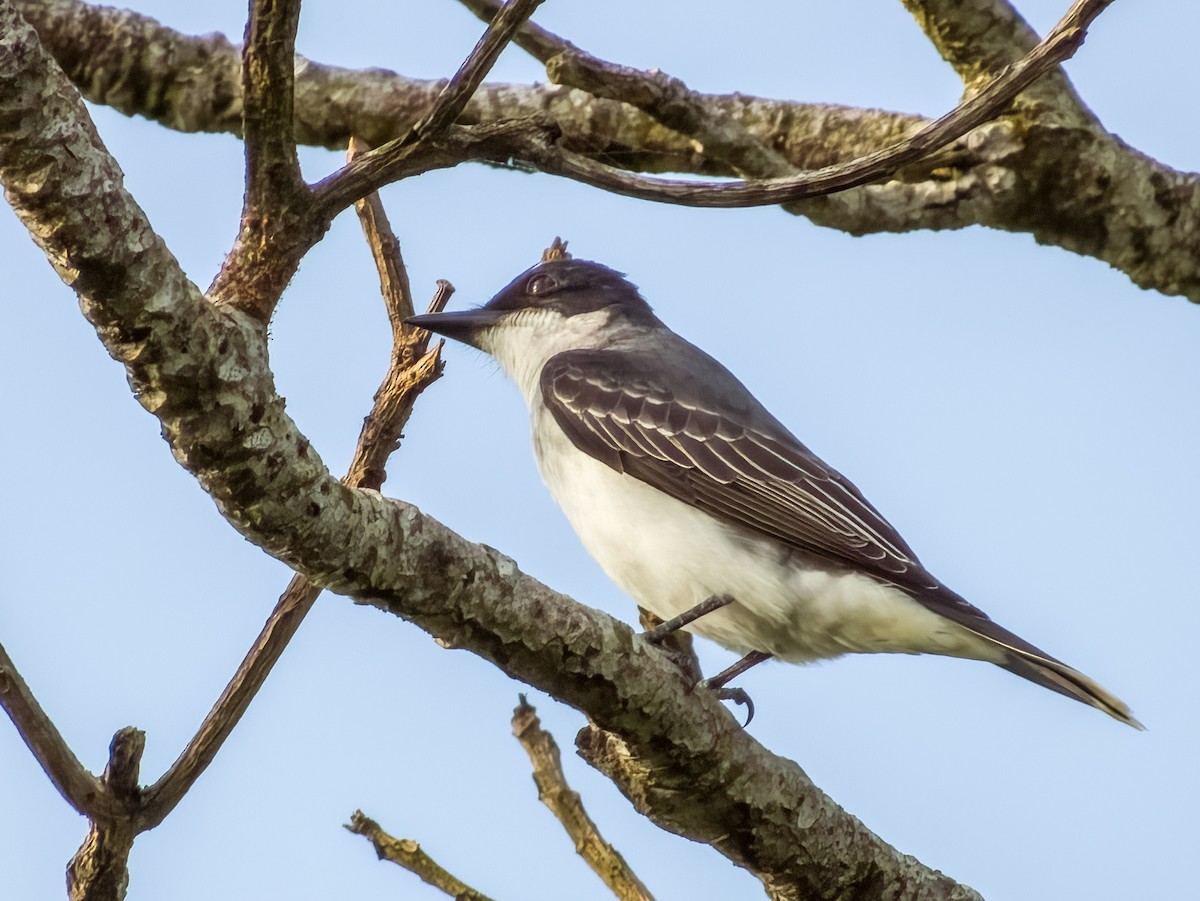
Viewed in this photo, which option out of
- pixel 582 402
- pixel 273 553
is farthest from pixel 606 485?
pixel 273 553

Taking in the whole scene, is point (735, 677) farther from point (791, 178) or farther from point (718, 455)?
point (791, 178)

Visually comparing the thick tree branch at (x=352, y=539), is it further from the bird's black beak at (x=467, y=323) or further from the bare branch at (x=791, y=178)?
the bird's black beak at (x=467, y=323)

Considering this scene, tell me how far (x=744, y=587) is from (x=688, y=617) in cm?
30

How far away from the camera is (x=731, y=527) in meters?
6.49

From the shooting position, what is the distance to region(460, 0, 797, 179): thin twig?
5.68m

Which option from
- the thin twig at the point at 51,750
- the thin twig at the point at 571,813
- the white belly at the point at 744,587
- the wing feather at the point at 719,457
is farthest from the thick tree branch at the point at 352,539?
the wing feather at the point at 719,457

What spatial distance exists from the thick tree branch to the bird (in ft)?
3.21

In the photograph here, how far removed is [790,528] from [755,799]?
1448 mm

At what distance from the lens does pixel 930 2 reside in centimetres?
693

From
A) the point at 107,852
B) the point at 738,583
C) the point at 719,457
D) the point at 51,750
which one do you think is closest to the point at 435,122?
the point at 51,750

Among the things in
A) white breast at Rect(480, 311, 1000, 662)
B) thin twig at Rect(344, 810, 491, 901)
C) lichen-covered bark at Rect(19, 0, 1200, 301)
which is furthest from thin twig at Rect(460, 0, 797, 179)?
thin twig at Rect(344, 810, 491, 901)

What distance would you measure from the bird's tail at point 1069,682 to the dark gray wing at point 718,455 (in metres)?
0.38

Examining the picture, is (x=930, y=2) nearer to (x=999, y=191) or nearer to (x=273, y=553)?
(x=999, y=191)

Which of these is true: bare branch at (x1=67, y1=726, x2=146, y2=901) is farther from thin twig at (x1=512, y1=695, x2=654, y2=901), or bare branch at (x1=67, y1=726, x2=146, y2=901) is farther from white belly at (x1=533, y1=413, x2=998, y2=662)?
white belly at (x1=533, y1=413, x2=998, y2=662)
